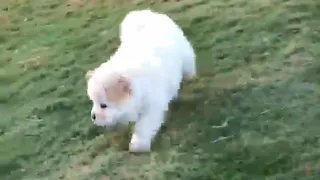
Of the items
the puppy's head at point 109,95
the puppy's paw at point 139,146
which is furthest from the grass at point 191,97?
the puppy's head at point 109,95

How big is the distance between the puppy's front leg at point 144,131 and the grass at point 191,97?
0.03 metres

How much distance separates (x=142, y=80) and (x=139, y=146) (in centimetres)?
20

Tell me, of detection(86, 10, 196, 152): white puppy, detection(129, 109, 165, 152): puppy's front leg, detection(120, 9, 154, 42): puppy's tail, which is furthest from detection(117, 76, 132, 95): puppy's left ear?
detection(120, 9, 154, 42): puppy's tail

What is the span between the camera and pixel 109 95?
5.13 ft

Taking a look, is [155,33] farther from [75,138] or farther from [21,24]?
[21,24]

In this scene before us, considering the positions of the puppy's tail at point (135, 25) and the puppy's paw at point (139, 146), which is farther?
the puppy's tail at point (135, 25)

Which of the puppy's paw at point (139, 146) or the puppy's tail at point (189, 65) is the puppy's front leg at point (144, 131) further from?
the puppy's tail at point (189, 65)

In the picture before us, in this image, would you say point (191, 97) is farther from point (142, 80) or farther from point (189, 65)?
point (142, 80)

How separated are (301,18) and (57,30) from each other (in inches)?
39.5

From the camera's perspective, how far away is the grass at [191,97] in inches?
62.2

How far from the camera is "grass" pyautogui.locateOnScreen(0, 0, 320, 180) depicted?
158 cm

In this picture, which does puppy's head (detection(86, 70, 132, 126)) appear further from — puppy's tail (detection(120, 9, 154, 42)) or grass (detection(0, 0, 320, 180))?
puppy's tail (detection(120, 9, 154, 42))

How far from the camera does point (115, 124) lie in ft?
5.33

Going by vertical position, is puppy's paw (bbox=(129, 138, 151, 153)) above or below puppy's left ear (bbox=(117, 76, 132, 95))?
below
